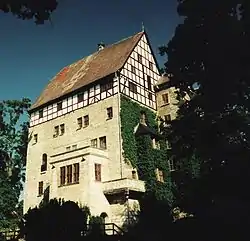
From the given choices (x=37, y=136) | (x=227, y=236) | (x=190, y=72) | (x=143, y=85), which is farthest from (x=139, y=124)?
(x=227, y=236)

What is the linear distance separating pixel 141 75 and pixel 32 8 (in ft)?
90.6

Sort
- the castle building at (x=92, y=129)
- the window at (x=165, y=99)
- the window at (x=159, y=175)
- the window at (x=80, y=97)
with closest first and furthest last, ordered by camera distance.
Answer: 1. the castle building at (x=92, y=129)
2. the window at (x=159, y=175)
3. the window at (x=80, y=97)
4. the window at (x=165, y=99)

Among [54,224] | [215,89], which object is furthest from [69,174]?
[215,89]

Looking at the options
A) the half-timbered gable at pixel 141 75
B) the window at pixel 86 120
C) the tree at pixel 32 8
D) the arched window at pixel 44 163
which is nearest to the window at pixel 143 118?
the half-timbered gable at pixel 141 75

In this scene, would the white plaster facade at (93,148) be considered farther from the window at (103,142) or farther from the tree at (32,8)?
the tree at (32,8)

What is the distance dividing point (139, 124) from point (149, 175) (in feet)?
19.6

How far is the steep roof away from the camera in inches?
1502

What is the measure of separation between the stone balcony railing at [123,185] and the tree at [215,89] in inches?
518

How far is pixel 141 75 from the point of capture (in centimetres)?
3931

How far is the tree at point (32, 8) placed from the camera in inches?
469

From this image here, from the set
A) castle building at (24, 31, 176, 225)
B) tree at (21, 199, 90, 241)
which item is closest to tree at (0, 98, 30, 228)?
castle building at (24, 31, 176, 225)

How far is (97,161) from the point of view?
32.7 meters

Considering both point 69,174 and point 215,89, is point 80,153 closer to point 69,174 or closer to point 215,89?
point 69,174

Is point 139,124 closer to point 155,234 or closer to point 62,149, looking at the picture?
point 62,149
